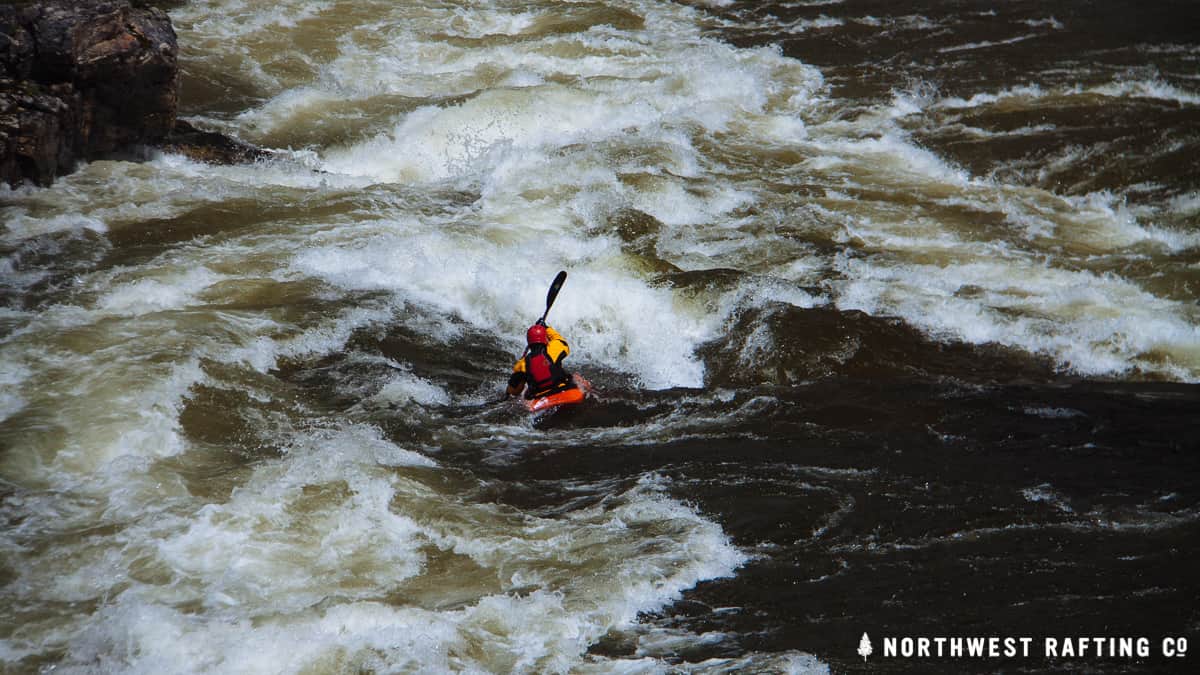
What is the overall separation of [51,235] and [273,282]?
5.82 ft

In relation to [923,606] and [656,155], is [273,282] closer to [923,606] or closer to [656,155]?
[656,155]

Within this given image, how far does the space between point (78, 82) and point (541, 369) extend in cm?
495

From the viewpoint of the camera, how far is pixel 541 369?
6.26m

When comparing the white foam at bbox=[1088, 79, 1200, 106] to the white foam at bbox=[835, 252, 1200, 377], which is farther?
the white foam at bbox=[1088, 79, 1200, 106]

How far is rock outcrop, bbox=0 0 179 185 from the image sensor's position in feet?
26.5

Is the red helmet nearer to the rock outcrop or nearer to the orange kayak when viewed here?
the orange kayak

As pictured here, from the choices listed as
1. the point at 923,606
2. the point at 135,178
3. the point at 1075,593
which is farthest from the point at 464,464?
the point at 135,178

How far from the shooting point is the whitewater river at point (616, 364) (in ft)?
14.4

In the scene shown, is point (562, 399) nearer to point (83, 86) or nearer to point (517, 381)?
point (517, 381)

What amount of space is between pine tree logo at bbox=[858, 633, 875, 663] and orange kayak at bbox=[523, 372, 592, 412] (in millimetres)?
2654

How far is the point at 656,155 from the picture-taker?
10.2 m

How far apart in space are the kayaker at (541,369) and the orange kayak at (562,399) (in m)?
0.03

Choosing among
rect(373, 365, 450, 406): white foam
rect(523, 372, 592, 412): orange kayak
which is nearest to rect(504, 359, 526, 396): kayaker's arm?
rect(523, 372, 592, 412): orange kayak

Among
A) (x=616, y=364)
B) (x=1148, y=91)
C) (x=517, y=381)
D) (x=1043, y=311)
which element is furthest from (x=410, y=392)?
(x=1148, y=91)
